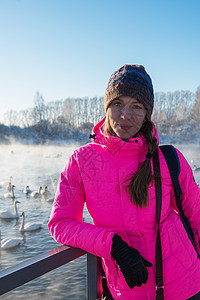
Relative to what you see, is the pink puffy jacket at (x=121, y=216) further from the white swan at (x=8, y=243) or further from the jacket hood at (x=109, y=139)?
the white swan at (x=8, y=243)

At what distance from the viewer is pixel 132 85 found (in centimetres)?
169

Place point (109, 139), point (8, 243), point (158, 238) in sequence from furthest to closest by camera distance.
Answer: point (8, 243) < point (109, 139) < point (158, 238)

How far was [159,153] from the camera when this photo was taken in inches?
67.5

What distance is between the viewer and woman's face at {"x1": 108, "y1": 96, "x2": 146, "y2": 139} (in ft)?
5.55

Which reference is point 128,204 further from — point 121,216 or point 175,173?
point 175,173

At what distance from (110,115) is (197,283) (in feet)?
3.66

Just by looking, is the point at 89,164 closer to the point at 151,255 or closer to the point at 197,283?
the point at 151,255

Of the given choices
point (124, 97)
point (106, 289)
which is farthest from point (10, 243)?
point (124, 97)

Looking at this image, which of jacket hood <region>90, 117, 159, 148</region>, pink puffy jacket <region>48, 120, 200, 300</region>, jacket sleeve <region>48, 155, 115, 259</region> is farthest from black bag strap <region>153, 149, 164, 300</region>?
jacket sleeve <region>48, 155, 115, 259</region>

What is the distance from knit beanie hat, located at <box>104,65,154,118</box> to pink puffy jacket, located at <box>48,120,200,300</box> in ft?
0.82

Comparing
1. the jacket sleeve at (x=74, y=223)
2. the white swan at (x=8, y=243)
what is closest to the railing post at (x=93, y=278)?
the jacket sleeve at (x=74, y=223)

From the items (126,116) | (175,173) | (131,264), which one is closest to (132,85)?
(126,116)

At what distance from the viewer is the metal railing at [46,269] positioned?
1.24 m

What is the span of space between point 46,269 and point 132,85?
1.15 meters
